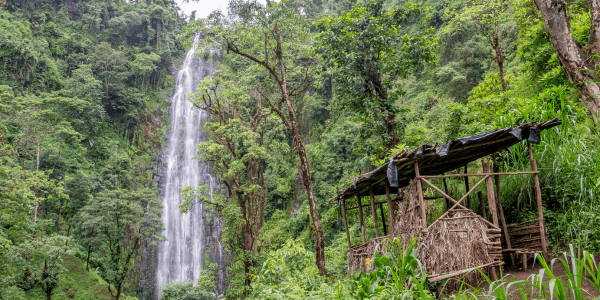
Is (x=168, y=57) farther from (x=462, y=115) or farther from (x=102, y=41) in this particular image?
(x=462, y=115)

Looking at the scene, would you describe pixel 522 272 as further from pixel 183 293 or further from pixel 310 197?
pixel 183 293

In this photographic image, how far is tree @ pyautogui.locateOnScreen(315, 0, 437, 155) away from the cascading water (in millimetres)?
12554

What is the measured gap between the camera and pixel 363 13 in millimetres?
8289

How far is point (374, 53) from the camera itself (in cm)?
837

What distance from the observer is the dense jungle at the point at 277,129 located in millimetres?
4711

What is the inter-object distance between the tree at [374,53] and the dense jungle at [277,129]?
0.05m

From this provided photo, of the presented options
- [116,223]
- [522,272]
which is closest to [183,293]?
[116,223]

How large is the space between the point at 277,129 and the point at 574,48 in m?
8.47

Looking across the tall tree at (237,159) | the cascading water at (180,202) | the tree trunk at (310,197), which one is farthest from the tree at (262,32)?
the cascading water at (180,202)

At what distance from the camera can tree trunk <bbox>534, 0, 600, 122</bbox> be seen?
450 cm

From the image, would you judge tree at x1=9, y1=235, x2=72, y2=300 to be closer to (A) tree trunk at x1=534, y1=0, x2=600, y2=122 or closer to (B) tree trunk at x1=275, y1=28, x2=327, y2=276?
(B) tree trunk at x1=275, y1=28, x2=327, y2=276

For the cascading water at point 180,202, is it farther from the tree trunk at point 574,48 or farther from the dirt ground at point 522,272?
the tree trunk at point 574,48

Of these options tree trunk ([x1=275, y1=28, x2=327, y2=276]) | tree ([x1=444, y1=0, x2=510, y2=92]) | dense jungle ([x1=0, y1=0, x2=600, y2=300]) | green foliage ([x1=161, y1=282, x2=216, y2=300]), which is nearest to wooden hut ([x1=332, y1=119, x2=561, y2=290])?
dense jungle ([x1=0, y1=0, x2=600, y2=300])

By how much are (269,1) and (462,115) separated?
6.08 m
